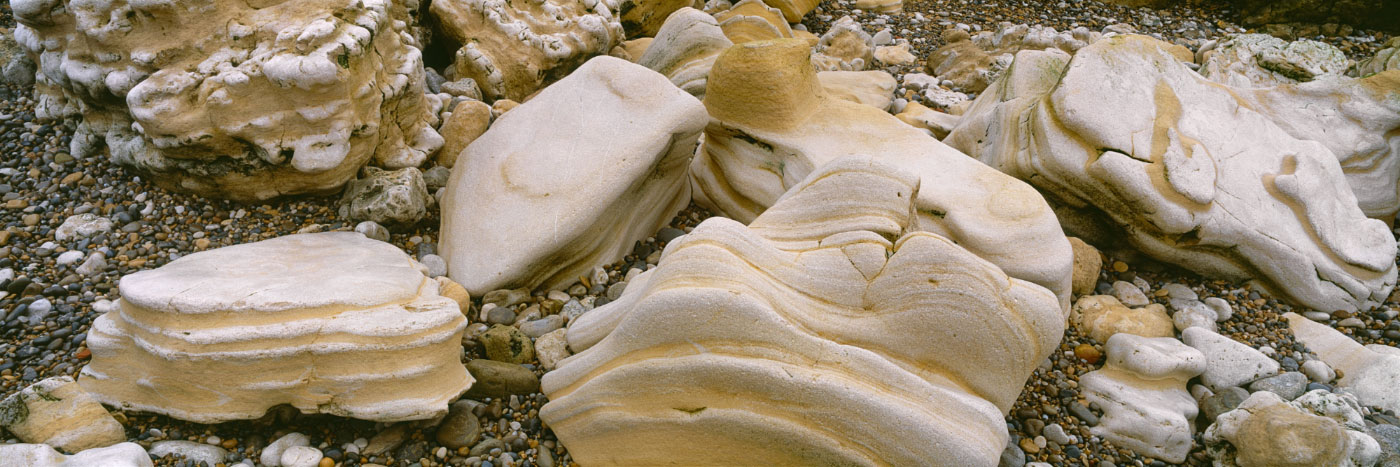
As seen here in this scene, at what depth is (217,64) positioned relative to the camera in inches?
112

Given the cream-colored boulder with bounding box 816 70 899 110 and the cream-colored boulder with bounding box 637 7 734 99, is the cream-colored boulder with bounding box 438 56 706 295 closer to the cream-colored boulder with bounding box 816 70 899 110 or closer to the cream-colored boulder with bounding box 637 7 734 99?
the cream-colored boulder with bounding box 637 7 734 99

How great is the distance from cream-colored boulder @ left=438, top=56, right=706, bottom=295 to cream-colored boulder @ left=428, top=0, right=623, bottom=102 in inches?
27.7

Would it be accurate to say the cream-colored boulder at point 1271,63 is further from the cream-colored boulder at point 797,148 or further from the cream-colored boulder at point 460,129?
the cream-colored boulder at point 460,129

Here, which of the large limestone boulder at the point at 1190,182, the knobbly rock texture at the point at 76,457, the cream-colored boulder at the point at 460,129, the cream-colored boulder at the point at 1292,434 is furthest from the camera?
the cream-colored boulder at the point at 460,129

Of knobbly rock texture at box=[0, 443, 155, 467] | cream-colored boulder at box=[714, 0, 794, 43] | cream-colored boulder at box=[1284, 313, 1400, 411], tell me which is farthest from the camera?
cream-colored boulder at box=[714, 0, 794, 43]

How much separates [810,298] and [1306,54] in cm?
374

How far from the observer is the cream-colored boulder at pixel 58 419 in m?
2.10

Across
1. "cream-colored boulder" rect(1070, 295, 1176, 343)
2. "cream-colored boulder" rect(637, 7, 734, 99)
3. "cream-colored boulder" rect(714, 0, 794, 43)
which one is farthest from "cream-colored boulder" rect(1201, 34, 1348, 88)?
"cream-colored boulder" rect(637, 7, 734, 99)

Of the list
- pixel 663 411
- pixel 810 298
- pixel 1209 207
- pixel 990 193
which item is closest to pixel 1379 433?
pixel 1209 207

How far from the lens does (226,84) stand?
278cm

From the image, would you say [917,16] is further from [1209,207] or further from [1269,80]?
[1209,207]

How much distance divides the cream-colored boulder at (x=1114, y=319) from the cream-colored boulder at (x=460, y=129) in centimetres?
246

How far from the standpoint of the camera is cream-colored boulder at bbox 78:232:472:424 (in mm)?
2146

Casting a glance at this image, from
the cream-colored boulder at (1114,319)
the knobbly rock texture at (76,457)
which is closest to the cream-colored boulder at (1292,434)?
the cream-colored boulder at (1114,319)
